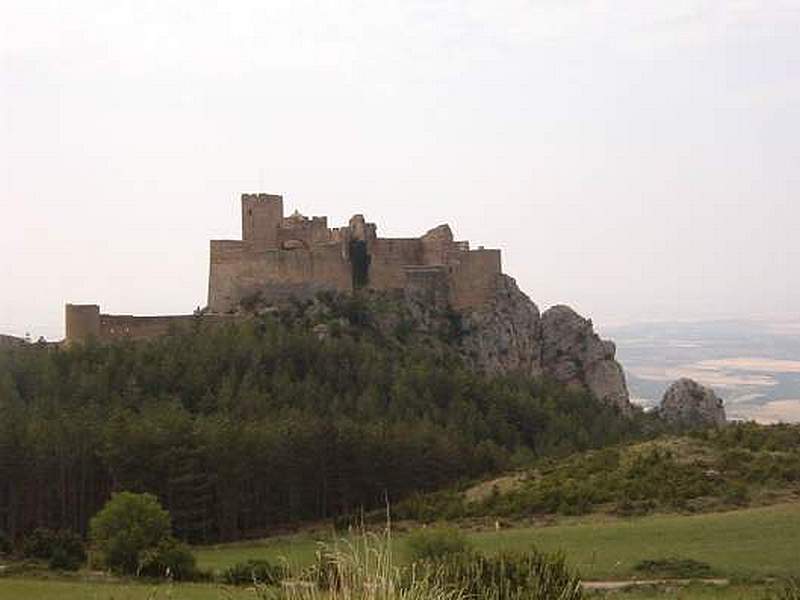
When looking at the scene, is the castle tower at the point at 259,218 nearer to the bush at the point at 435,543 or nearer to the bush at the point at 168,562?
the bush at the point at 168,562

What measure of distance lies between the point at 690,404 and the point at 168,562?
47072mm

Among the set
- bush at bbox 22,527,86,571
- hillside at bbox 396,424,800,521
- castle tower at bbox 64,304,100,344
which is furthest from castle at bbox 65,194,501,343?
bush at bbox 22,527,86,571

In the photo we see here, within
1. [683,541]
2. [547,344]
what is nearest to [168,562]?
[683,541]

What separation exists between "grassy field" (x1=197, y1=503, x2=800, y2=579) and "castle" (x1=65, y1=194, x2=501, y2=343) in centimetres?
2900

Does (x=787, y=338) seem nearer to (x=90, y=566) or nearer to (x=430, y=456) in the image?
(x=430, y=456)

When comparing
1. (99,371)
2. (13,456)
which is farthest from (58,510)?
(99,371)

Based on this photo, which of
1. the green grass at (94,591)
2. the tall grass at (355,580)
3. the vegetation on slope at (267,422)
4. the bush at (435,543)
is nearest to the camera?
the tall grass at (355,580)

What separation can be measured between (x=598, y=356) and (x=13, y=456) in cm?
4248

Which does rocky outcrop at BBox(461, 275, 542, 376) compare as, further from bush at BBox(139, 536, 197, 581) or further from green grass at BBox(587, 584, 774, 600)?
green grass at BBox(587, 584, 774, 600)

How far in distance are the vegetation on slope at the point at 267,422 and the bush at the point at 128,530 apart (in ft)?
28.3

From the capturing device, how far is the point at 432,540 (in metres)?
21.6

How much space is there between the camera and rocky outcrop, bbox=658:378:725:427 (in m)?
67.6

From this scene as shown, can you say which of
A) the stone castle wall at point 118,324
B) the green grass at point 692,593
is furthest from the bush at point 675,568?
the stone castle wall at point 118,324

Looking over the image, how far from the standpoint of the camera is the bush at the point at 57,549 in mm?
29453
